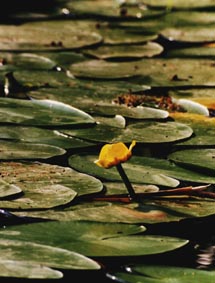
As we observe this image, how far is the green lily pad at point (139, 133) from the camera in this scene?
1.74m

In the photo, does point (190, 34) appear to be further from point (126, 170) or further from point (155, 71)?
point (126, 170)

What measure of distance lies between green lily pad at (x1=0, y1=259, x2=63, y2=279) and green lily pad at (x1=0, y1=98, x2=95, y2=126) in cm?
65

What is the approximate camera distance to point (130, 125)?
6.03 feet

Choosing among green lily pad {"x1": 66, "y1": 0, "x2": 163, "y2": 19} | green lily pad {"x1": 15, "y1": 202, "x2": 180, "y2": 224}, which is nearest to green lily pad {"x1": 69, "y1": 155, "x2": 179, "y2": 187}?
green lily pad {"x1": 15, "y1": 202, "x2": 180, "y2": 224}

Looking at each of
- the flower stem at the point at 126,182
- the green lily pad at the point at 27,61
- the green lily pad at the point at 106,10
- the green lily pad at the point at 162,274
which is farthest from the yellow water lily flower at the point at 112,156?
the green lily pad at the point at 106,10

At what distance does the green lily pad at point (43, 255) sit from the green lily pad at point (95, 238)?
0.07 feet

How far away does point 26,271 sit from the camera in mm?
1158

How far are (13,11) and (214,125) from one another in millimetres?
1435

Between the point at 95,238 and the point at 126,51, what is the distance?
1292mm

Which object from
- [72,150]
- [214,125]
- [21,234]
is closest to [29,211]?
[21,234]

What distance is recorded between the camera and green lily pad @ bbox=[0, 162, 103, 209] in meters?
1.39

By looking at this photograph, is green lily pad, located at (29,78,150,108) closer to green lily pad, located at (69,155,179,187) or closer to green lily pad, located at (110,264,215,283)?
green lily pad, located at (69,155,179,187)

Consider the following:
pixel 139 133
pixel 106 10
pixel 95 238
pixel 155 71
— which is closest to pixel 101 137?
pixel 139 133

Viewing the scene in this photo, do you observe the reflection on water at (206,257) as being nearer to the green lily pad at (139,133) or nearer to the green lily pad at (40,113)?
the green lily pad at (139,133)
